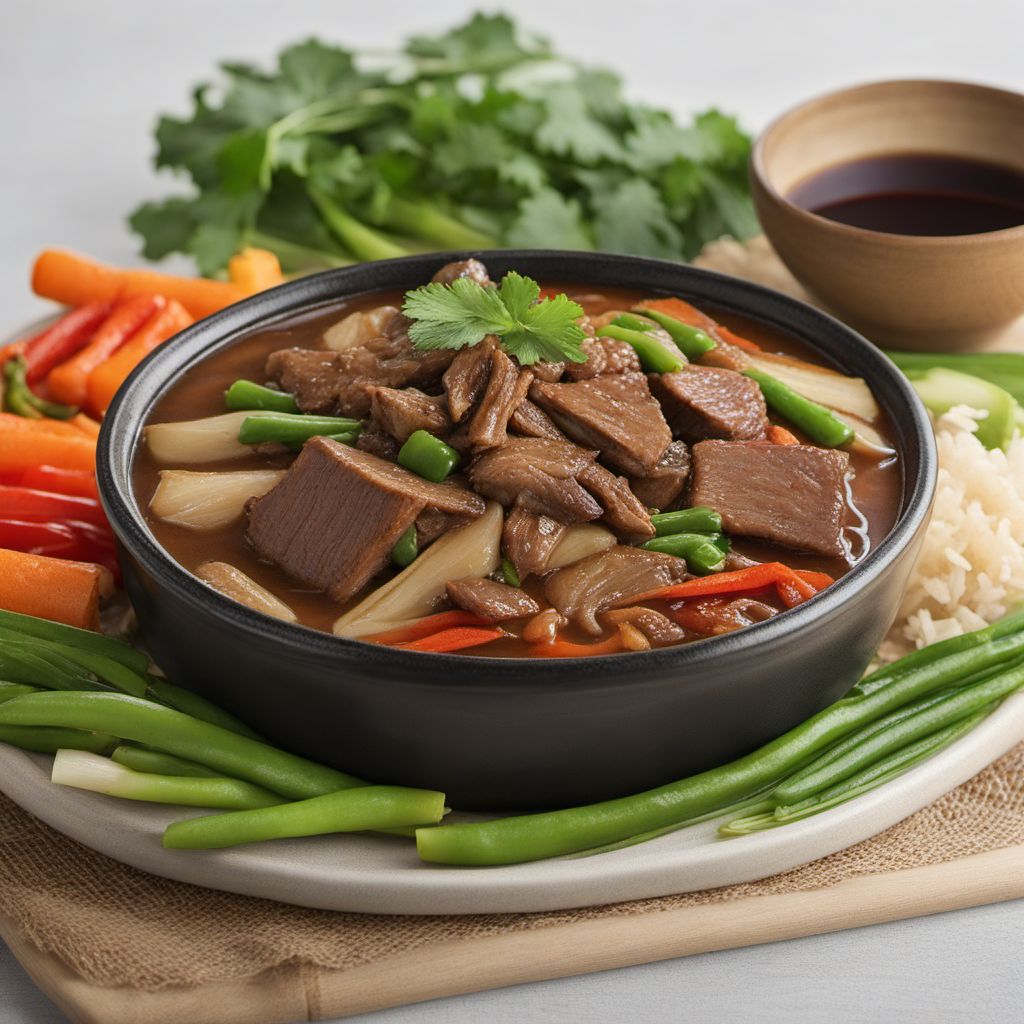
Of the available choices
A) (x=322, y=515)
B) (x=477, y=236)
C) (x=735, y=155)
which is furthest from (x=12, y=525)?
(x=735, y=155)

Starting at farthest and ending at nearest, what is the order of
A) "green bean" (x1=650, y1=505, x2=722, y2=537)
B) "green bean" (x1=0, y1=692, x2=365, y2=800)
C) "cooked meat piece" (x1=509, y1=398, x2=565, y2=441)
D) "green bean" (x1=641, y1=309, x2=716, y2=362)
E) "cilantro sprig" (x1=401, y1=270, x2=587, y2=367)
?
"green bean" (x1=641, y1=309, x2=716, y2=362), "cilantro sprig" (x1=401, y1=270, x2=587, y2=367), "cooked meat piece" (x1=509, y1=398, x2=565, y2=441), "green bean" (x1=650, y1=505, x2=722, y2=537), "green bean" (x1=0, y1=692, x2=365, y2=800)

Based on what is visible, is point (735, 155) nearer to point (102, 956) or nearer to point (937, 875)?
point (937, 875)

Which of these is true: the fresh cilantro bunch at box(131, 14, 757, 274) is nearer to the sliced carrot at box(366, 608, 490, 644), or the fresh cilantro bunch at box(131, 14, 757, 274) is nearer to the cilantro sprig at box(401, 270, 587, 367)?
the cilantro sprig at box(401, 270, 587, 367)

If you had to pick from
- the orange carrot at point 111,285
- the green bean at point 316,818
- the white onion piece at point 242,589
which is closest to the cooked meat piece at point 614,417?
the white onion piece at point 242,589

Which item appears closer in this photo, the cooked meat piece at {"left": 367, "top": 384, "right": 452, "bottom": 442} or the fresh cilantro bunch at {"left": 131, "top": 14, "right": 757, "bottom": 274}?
the cooked meat piece at {"left": 367, "top": 384, "right": 452, "bottom": 442}

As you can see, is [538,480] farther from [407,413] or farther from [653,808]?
[653,808]

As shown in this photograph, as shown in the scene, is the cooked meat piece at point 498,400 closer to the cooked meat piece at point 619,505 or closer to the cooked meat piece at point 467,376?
the cooked meat piece at point 467,376

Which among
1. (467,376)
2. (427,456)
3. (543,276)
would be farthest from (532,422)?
(543,276)

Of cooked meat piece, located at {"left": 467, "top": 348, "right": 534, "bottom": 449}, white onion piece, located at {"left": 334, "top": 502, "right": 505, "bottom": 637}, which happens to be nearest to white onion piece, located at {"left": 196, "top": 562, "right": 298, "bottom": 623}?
white onion piece, located at {"left": 334, "top": 502, "right": 505, "bottom": 637}
